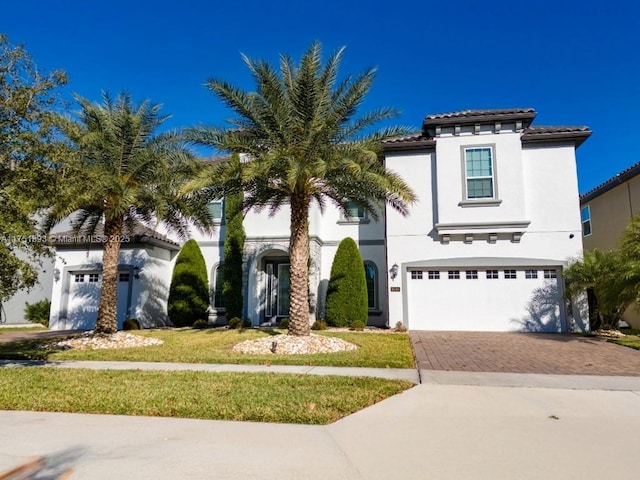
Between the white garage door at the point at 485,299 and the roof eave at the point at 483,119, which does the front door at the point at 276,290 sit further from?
the roof eave at the point at 483,119

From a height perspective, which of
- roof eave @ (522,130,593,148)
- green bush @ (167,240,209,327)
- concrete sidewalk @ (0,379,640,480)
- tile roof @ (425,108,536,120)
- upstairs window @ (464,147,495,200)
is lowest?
A: concrete sidewalk @ (0,379,640,480)

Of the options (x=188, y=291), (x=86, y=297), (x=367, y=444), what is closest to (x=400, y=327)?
(x=188, y=291)

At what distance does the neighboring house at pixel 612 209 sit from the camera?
17.4m

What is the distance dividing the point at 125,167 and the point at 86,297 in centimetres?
836

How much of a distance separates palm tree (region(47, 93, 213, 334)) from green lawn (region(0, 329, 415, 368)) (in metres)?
2.30

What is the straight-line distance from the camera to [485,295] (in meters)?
16.2

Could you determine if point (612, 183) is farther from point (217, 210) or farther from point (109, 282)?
point (109, 282)

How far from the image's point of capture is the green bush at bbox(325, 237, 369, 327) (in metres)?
16.7

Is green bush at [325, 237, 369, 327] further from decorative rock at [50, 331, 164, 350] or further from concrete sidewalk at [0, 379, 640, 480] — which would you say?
concrete sidewalk at [0, 379, 640, 480]

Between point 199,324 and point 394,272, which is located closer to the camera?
point 394,272

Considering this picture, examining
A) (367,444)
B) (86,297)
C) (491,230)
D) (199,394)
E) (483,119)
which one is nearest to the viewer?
(367,444)

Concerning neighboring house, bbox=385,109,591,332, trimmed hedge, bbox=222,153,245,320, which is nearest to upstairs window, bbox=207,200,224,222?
trimmed hedge, bbox=222,153,245,320

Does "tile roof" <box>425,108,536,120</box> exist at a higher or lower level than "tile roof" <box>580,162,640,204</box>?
higher

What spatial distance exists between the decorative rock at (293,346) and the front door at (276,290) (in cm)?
684
